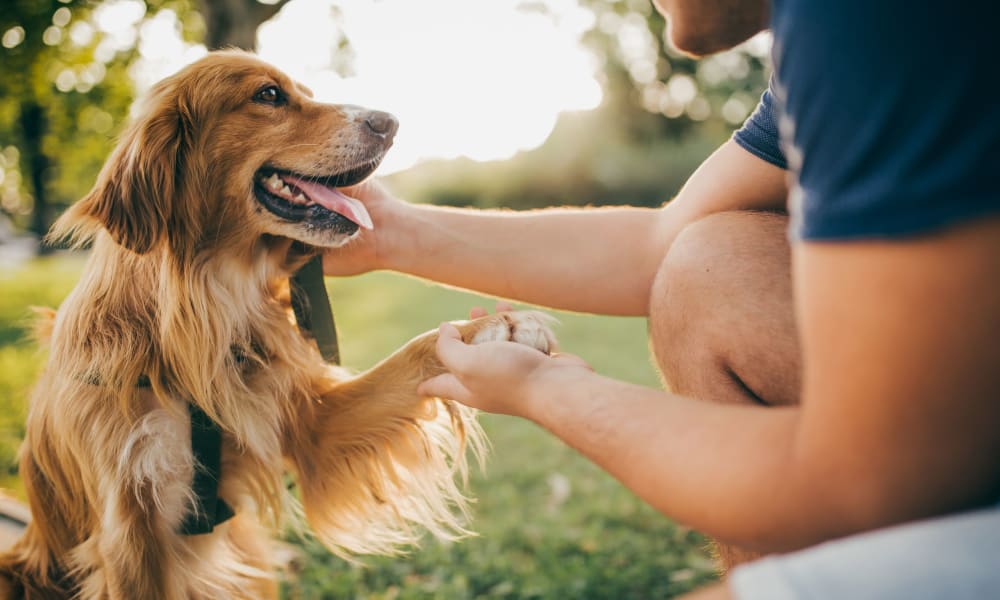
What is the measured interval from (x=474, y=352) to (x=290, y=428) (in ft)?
3.40

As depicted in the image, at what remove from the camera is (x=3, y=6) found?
287 inches

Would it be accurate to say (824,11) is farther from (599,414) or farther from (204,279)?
(204,279)

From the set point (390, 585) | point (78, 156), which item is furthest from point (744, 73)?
point (390, 585)

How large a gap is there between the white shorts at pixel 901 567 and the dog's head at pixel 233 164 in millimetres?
Answer: 1769

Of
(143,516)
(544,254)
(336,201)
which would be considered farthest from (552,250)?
(143,516)

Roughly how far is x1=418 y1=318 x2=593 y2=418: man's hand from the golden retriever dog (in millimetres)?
395

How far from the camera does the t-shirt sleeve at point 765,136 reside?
198 cm

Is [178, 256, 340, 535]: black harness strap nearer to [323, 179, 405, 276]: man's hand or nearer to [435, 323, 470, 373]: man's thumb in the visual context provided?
[323, 179, 405, 276]: man's hand

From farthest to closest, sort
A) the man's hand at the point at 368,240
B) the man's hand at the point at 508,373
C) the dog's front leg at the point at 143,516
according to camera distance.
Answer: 1. the man's hand at the point at 368,240
2. the dog's front leg at the point at 143,516
3. the man's hand at the point at 508,373

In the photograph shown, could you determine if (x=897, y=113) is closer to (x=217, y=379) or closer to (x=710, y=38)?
(x=710, y=38)

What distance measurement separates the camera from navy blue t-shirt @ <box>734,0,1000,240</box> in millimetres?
860

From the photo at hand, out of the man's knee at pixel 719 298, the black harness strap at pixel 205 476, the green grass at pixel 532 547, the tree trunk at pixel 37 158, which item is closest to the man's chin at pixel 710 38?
the man's knee at pixel 719 298

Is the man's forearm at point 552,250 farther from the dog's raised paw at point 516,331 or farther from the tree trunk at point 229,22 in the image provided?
the tree trunk at point 229,22

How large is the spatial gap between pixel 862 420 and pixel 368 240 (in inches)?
74.0
